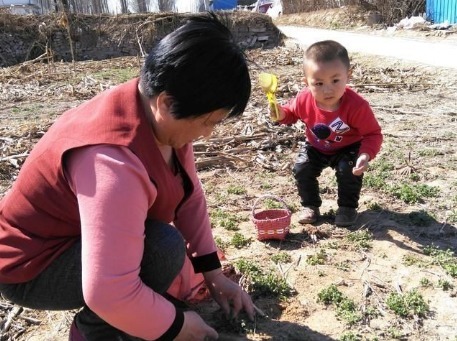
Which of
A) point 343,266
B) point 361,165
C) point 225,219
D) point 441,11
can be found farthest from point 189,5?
point 343,266

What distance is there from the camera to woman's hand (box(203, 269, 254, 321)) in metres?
2.23

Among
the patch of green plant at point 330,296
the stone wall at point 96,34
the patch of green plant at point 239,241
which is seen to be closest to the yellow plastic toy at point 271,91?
the patch of green plant at point 239,241

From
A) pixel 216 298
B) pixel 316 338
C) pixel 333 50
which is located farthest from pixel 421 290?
pixel 333 50

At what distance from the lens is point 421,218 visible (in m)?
3.28

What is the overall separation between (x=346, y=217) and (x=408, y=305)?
98cm

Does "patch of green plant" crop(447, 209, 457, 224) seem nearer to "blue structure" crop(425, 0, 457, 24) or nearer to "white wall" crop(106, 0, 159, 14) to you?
"blue structure" crop(425, 0, 457, 24)

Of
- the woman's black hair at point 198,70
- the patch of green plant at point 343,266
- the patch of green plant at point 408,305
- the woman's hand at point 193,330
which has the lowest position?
the patch of green plant at point 343,266

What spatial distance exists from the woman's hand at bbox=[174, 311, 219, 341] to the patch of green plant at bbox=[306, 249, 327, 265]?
3.44 feet

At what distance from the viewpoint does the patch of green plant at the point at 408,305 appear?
2.32 metres

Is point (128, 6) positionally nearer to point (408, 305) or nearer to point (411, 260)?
point (411, 260)

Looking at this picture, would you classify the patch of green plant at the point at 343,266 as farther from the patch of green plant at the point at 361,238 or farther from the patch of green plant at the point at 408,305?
the patch of green plant at the point at 408,305

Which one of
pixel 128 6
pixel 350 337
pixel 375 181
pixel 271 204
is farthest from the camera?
pixel 128 6

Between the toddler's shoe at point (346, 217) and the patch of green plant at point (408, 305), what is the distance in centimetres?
89

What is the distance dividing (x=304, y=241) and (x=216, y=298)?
102 cm
